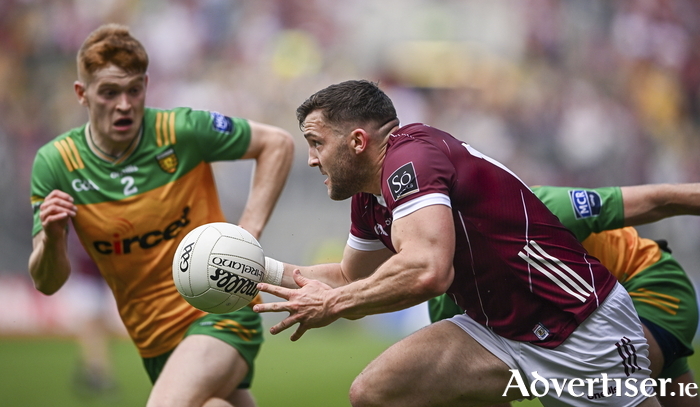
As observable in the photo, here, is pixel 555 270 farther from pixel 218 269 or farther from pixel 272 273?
pixel 218 269

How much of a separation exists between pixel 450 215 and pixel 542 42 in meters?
13.4

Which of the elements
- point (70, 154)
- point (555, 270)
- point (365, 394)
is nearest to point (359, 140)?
point (555, 270)

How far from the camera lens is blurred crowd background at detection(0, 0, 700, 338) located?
13.6m

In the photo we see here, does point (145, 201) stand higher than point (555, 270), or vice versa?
point (555, 270)

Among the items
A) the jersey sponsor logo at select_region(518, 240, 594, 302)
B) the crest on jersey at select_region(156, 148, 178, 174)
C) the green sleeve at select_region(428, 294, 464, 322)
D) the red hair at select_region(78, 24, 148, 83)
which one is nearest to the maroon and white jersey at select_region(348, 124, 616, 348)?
the jersey sponsor logo at select_region(518, 240, 594, 302)

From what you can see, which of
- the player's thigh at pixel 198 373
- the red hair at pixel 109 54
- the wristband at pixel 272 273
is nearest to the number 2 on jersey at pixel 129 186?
the red hair at pixel 109 54

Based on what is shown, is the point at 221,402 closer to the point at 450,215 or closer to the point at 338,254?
the point at 450,215

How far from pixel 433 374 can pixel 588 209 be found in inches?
55.3

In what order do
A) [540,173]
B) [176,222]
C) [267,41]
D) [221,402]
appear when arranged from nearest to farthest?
[221,402], [176,222], [540,173], [267,41]

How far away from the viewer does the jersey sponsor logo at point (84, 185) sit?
4.93 metres

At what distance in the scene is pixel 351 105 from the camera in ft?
12.5

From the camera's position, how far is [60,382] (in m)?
9.23

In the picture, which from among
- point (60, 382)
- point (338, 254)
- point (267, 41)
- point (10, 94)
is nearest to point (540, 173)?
point (338, 254)

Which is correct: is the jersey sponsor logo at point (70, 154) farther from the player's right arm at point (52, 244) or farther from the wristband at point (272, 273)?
the wristband at point (272, 273)
